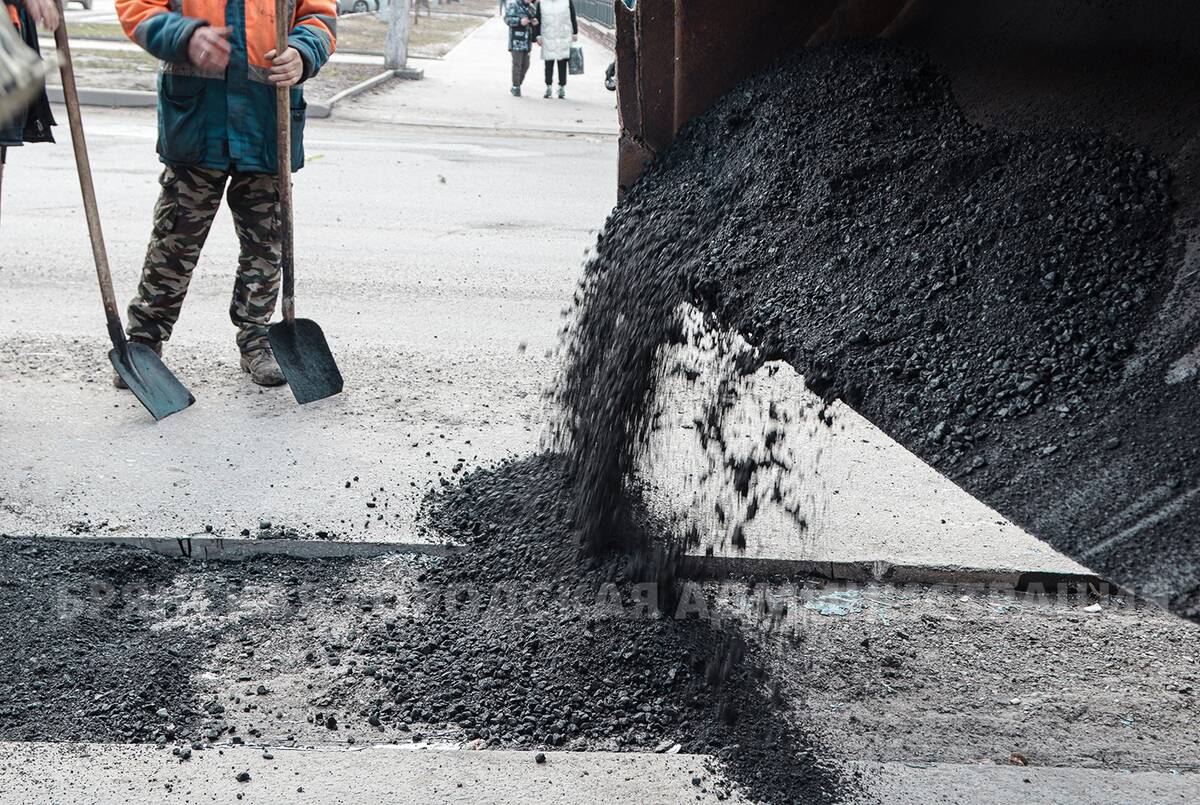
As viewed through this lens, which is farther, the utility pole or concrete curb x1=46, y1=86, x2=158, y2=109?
the utility pole

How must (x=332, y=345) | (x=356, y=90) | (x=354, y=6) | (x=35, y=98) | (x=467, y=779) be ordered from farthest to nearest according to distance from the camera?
(x=354, y=6) → (x=356, y=90) → (x=332, y=345) → (x=35, y=98) → (x=467, y=779)

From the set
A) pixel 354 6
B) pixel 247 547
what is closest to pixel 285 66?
pixel 247 547

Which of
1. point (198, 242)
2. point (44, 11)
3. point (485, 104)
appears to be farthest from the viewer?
point (485, 104)

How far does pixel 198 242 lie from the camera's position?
416 centimetres

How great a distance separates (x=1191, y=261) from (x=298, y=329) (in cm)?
307

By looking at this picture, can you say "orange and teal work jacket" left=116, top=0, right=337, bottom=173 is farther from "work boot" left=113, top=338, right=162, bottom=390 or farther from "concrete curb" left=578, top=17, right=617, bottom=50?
"concrete curb" left=578, top=17, right=617, bottom=50

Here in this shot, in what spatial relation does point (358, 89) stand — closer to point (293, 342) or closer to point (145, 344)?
point (145, 344)

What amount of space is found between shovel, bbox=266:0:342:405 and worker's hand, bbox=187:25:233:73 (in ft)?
0.76

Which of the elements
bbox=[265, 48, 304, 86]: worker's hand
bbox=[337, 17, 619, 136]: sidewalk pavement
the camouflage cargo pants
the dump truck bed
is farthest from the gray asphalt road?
bbox=[337, 17, 619, 136]: sidewalk pavement

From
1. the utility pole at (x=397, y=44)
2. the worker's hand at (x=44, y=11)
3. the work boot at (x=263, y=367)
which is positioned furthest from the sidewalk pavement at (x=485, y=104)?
the worker's hand at (x=44, y=11)

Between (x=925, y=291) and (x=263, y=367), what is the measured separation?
9.45 feet

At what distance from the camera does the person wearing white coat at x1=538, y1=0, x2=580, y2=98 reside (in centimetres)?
1463

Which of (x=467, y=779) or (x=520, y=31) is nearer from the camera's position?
(x=467, y=779)

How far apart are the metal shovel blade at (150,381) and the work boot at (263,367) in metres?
0.36
